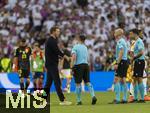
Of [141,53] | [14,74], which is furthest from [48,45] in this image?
[14,74]

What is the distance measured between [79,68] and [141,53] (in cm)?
205

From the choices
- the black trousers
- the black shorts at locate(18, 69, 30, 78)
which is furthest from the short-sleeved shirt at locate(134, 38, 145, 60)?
the black shorts at locate(18, 69, 30, 78)

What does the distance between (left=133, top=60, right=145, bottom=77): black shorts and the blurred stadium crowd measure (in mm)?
14024

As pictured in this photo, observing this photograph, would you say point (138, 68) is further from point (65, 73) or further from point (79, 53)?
point (65, 73)

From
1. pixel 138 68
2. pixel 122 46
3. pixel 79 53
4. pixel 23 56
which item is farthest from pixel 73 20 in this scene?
pixel 122 46

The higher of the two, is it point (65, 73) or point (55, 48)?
point (55, 48)

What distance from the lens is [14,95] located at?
17.2 meters

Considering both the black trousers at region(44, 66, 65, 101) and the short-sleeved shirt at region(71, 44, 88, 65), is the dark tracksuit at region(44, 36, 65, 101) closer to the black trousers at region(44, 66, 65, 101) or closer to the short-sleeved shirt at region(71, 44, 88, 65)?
the black trousers at region(44, 66, 65, 101)

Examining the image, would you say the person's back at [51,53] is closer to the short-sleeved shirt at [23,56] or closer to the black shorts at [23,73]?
the short-sleeved shirt at [23,56]

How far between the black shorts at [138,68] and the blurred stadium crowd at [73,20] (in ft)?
46.0

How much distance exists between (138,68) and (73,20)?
16.9 meters

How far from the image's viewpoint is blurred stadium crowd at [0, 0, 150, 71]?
37062 mm

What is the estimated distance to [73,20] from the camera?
38.5 metres

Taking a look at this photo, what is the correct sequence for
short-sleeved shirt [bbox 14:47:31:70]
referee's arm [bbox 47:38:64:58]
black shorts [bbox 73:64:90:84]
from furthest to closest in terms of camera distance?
short-sleeved shirt [bbox 14:47:31:70], black shorts [bbox 73:64:90:84], referee's arm [bbox 47:38:64:58]
